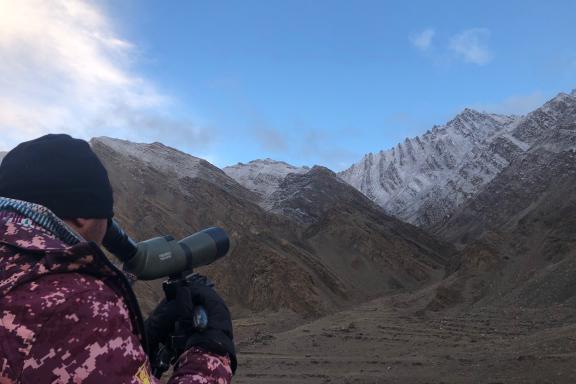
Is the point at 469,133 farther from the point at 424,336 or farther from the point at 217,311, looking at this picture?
the point at 217,311

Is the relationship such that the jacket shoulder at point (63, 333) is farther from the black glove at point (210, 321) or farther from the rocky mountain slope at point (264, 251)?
the rocky mountain slope at point (264, 251)

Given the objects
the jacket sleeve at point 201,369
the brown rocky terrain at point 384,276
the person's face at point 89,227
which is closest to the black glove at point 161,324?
the jacket sleeve at point 201,369

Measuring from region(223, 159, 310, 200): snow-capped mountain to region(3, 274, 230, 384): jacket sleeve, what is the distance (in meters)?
144

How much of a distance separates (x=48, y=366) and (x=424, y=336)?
22.8 meters

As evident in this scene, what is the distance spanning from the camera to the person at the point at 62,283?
4.88 feet

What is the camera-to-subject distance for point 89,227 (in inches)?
78.3

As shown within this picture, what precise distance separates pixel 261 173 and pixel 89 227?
165m

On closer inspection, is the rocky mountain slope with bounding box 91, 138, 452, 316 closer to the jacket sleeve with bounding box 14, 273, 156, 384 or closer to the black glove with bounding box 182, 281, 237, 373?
the black glove with bounding box 182, 281, 237, 373

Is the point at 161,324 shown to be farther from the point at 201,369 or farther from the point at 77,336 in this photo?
the point at 77,336

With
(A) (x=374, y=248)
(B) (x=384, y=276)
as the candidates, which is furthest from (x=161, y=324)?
(A) (x=374, y=248)

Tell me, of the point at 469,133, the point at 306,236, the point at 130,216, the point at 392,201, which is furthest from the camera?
the point at 469,133

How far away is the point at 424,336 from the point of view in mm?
22891

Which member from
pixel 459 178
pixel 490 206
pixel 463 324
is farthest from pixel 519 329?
pixel 459 178

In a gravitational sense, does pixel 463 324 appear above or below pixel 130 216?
below
